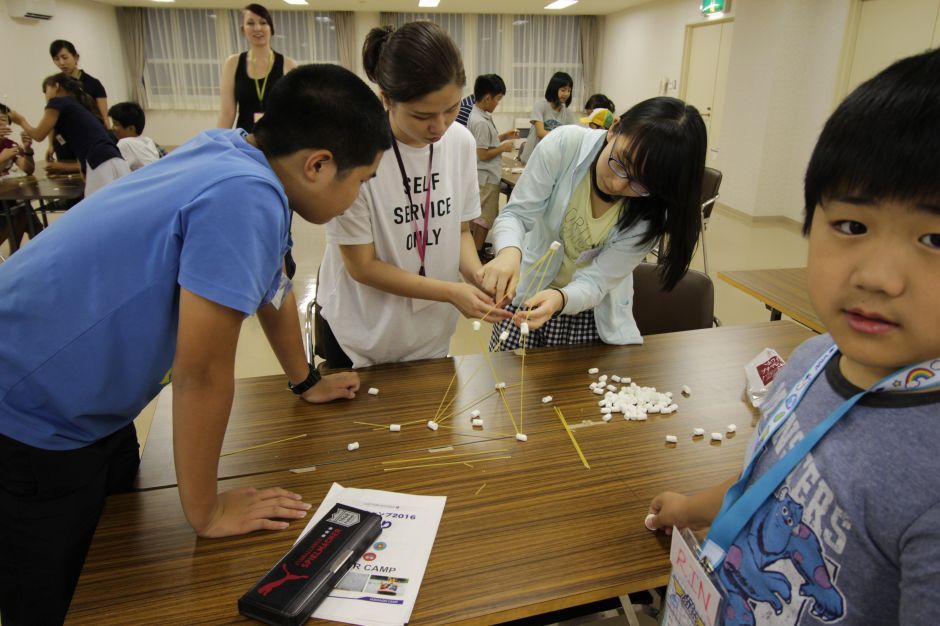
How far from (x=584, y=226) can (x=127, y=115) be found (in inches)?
197

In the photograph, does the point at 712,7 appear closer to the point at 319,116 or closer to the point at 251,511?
the point at 319,116

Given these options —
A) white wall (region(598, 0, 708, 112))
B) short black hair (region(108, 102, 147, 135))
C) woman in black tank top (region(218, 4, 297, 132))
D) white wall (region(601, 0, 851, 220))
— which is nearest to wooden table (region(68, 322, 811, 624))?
woman in black tank top (region(218, 4, 297, 132))

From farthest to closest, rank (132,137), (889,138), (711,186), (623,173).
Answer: (132,137)
(711,186)
(623,173)
(889,138)

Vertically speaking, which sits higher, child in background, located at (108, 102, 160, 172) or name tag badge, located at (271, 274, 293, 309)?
child in background, located at (108, 102, 160, 172)

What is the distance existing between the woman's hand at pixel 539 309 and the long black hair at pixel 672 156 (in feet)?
1.33

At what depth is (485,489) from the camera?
1.29 metres

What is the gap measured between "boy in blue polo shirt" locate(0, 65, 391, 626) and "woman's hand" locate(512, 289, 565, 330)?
2.45 ft

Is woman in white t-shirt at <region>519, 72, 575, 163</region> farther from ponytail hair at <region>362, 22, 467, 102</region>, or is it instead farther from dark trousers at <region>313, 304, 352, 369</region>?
ponytail hair at <region>362, 22, 467, 102</region>

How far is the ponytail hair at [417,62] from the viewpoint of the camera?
1507 millimetres

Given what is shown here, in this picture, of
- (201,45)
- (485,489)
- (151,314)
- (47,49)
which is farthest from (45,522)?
(201,45)

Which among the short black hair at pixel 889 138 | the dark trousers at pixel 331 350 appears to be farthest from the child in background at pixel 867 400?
the dark trousers at pixel 331 350

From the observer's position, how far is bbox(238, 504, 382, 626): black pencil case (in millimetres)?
947

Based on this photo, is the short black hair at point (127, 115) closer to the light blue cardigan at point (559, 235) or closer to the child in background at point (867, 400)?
the light blue cardigan at point (559, 235)

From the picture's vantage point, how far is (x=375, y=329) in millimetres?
1901
